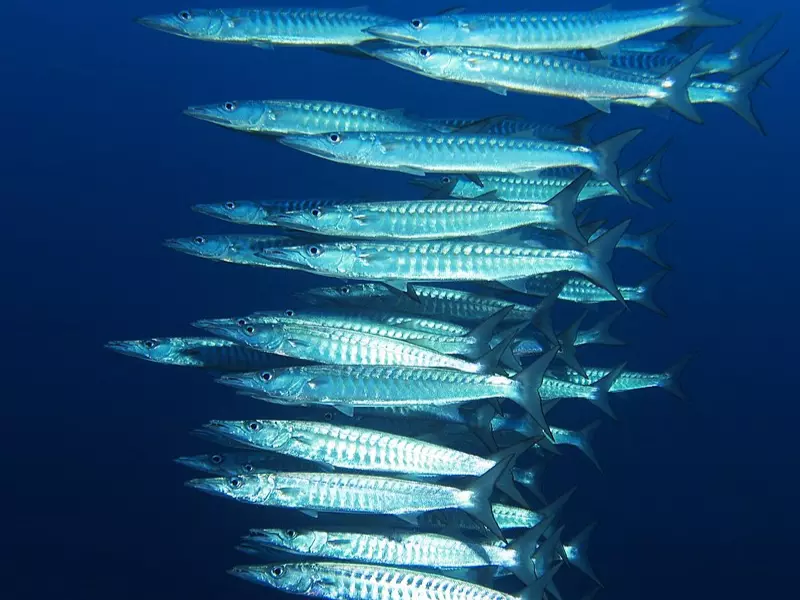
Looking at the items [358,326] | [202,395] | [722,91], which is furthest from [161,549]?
[722,91]

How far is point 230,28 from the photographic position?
4.32 meters

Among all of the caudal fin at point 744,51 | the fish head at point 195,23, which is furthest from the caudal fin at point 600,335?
the fish head at point 195,23

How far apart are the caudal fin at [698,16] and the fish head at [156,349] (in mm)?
→ 4245

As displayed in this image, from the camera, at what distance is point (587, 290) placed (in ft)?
17.1

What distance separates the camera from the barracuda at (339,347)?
3.82 m

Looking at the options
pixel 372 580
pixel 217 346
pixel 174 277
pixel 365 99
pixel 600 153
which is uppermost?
pixel 365 99

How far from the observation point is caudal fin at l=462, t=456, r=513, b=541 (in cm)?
363

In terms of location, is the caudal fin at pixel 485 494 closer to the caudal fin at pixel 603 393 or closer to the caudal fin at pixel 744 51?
the caudal fin at pixel 603 393

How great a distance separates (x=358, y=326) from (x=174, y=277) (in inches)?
877

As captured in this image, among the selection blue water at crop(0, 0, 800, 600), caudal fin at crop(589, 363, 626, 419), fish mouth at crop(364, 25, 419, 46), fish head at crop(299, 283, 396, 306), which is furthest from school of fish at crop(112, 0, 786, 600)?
blue water at crop(0, 0, 800, 600)

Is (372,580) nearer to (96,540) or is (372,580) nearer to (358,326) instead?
(358,326)

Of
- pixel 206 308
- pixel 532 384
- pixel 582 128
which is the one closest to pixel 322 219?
pixel 532 384

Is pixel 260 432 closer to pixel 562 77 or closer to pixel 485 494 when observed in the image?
pixel 485 494

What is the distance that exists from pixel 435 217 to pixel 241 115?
1.55 meters
